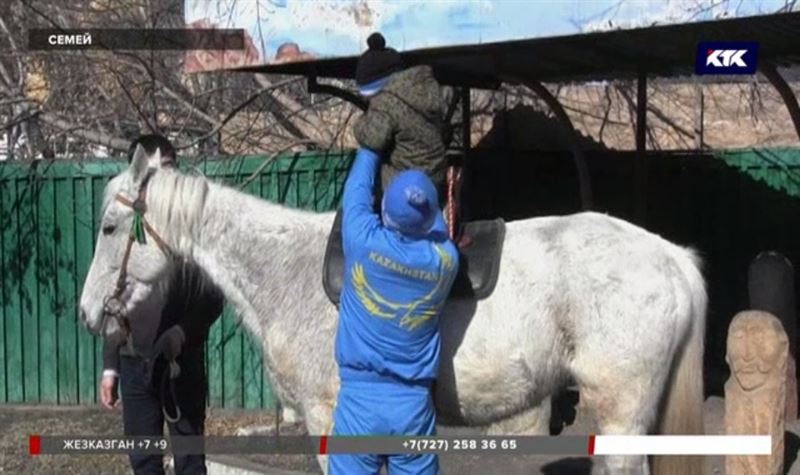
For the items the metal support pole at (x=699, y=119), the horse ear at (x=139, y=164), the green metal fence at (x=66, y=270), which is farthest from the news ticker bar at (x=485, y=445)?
the metal support pole at (x=699, y=119)

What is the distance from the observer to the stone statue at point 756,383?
7484 mm

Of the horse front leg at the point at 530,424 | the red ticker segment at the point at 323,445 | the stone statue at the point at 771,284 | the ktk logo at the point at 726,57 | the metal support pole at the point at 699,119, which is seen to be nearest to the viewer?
the red ticker segment at the point at 323,445

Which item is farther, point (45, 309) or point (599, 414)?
point (45, 309)

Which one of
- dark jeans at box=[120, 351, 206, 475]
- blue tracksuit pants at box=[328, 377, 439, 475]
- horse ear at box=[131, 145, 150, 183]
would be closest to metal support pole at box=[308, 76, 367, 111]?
dark jeans at box=[120, 351, 206, 475]

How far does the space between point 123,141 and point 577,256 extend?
8633 mm

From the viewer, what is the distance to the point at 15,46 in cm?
1398

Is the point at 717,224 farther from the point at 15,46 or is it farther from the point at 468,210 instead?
the point at 15,46

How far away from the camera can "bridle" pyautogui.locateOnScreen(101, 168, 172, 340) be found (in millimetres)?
6395

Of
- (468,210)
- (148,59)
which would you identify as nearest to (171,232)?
(468,210)

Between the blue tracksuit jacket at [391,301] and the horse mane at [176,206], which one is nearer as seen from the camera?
the blue tracksuit jacket at [391,301]

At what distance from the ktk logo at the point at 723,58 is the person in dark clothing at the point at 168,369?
4.45 meters

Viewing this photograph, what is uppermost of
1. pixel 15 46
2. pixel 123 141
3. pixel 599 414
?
pixel 15 46

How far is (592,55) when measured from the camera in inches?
443

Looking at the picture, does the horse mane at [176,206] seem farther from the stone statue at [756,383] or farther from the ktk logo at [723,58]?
the ktk logo at [723,58]
